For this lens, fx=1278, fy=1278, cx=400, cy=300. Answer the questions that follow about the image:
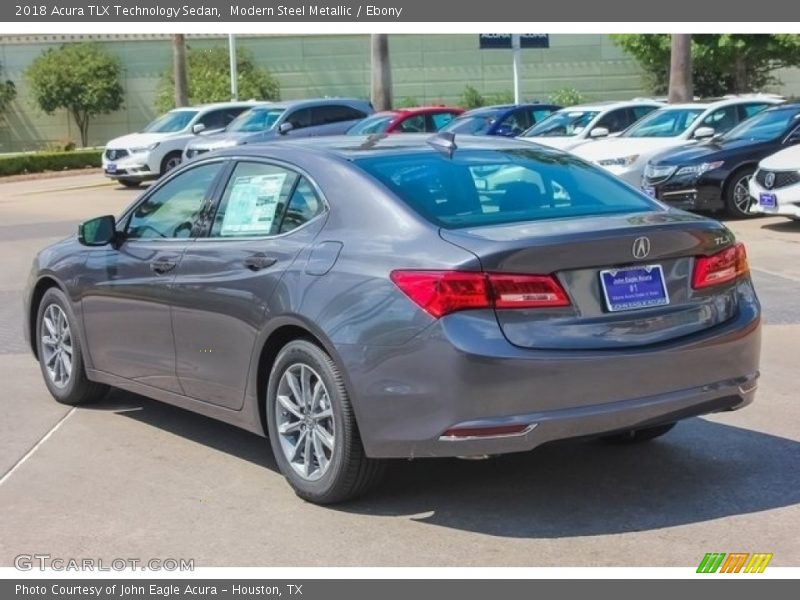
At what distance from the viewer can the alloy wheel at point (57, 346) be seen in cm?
773

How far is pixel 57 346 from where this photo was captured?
25.8 feet

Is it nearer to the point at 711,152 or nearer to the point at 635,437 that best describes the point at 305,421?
the point at 635,437

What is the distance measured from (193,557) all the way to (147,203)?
267 cm

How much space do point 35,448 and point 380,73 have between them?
28.5m

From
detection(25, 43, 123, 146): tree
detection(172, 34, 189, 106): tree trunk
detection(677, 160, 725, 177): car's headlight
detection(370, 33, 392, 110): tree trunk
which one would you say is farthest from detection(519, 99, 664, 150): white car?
detection(25, 43, 123, 146): tree

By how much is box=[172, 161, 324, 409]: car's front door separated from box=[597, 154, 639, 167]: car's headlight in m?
12.2

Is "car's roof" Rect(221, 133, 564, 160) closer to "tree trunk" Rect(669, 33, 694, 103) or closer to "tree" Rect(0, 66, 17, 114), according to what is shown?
"tree trunk" Rect(669, 33, 694, 103)

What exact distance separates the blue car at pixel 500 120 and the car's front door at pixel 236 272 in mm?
16502

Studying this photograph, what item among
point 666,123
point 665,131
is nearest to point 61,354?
point 665,131

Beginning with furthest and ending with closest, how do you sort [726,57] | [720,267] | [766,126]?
[726,57] < [766,126] < [720,267]

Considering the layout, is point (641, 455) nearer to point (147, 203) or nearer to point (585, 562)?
point (585, 562)

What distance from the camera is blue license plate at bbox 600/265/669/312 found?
5.25 meters

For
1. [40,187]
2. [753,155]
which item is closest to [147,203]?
[753,155]

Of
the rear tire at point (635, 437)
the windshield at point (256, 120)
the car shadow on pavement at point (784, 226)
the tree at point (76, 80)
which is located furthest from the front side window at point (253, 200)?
the tree at point (76, 80)
